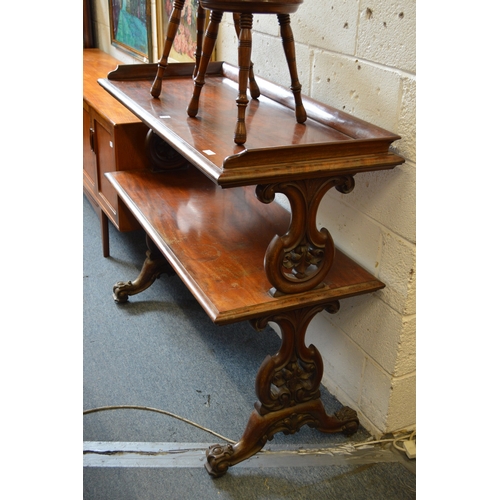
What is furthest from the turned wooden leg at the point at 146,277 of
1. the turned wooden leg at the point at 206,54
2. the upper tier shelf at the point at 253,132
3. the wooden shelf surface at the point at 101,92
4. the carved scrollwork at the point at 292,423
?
the carved scrollwork at the point at 292,423

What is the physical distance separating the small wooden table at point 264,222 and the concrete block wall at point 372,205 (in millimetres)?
71

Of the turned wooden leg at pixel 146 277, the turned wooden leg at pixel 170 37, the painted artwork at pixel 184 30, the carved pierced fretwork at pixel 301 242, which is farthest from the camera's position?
the painted artwork at pixel 184 30

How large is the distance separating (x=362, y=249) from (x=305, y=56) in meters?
0.68

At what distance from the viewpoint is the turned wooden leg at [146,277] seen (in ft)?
8.74

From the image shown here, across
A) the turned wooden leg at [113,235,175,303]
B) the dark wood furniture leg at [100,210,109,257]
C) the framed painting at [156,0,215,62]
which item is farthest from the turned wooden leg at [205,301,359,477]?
the framed painting at [156,0,215,62]

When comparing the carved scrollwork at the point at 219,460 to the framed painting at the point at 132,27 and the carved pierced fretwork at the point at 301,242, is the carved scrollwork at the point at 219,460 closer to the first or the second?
the carved pierced fretwork at the point at 301,242

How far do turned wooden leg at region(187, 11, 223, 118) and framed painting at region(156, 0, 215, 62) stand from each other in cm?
116

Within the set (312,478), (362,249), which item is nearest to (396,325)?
(362,249)

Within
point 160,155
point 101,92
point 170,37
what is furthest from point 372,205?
point 101,92

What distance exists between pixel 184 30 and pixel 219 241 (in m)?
1.50

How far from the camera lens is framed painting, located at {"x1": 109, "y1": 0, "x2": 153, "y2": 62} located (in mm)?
3393

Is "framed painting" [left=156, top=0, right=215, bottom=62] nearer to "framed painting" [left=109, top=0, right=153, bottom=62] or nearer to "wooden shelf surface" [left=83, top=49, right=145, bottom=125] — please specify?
"framed painting" [left=109, top=0, right=153, bottom=62]

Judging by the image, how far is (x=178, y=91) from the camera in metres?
2.13

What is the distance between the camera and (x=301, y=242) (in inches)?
63.6
